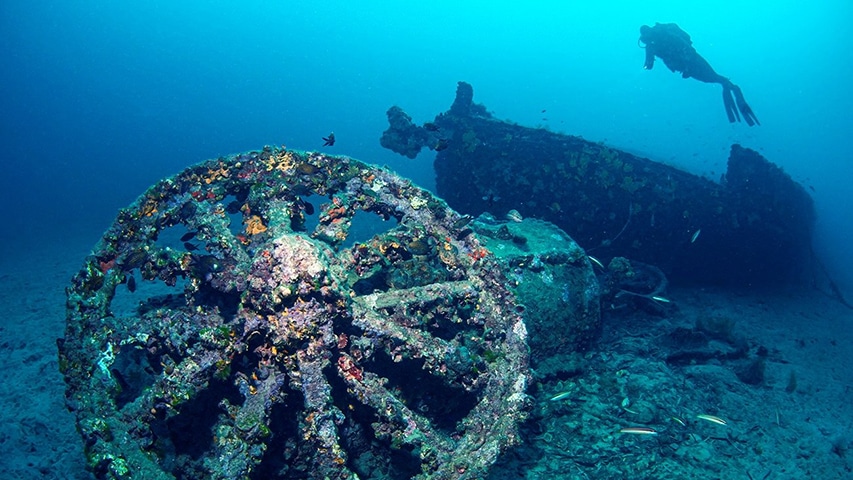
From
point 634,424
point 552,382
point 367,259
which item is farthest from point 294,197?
point 634,424

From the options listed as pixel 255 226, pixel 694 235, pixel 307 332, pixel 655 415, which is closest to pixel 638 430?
pixel 655 415

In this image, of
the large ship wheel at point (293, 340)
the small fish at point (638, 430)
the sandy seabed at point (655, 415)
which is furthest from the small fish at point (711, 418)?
the large ship wheel at point (293, 340)

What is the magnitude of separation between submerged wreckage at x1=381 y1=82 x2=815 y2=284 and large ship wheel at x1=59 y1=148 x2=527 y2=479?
5.11 meters

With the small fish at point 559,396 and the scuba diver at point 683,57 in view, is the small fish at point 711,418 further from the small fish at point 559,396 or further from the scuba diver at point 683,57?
the scuba diver at point 683,57

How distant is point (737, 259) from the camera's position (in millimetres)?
10125

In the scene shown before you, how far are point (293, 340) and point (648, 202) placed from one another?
8748 millimetres

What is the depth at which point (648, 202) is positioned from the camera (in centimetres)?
941

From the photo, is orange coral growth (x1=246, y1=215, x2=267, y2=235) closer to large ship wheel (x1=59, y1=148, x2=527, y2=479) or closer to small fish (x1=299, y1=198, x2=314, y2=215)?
large ship wheel (x1=59, y1=148, x2=527, y2=479)

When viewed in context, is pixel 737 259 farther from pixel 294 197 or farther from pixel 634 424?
A: pixel 294 197

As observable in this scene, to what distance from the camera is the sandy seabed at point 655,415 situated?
190 inches

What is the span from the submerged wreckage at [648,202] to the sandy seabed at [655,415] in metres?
1.62

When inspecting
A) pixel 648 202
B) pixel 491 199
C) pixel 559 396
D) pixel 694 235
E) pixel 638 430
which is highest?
pixel 491 199

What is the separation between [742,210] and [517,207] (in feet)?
16.4

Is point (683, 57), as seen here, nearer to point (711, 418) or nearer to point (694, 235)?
point (694, 235)
